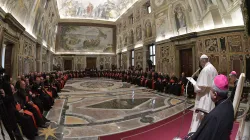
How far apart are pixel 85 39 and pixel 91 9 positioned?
5386mm

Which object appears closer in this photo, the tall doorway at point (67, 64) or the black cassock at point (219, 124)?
the black cassock at point (219, 124)

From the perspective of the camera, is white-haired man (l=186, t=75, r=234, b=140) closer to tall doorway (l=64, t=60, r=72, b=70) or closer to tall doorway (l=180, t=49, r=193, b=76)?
tall doorway (l=180, t=49, r=193, b=76)

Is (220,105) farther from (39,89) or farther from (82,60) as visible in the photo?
(82,60)

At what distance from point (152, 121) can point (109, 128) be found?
56.3 inches

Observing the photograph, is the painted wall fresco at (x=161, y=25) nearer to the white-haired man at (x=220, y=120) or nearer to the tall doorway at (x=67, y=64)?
the white-haired man at (x=220, y=120)

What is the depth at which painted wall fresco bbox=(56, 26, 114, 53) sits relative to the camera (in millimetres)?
25906

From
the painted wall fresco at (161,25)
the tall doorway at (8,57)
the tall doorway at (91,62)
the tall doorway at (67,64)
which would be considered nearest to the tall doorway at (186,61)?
the painted wall fresco at (161,25)

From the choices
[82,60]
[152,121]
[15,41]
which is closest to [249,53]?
[152,121]

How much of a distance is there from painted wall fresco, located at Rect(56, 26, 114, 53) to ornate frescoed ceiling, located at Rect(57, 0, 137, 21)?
199 centimetres

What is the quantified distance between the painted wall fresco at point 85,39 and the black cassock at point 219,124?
2689 cm

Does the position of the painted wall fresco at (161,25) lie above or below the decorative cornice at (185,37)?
above

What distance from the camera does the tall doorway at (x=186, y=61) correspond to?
11289 millimetres

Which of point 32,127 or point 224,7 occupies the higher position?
point 224,7

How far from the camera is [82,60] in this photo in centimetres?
2695
